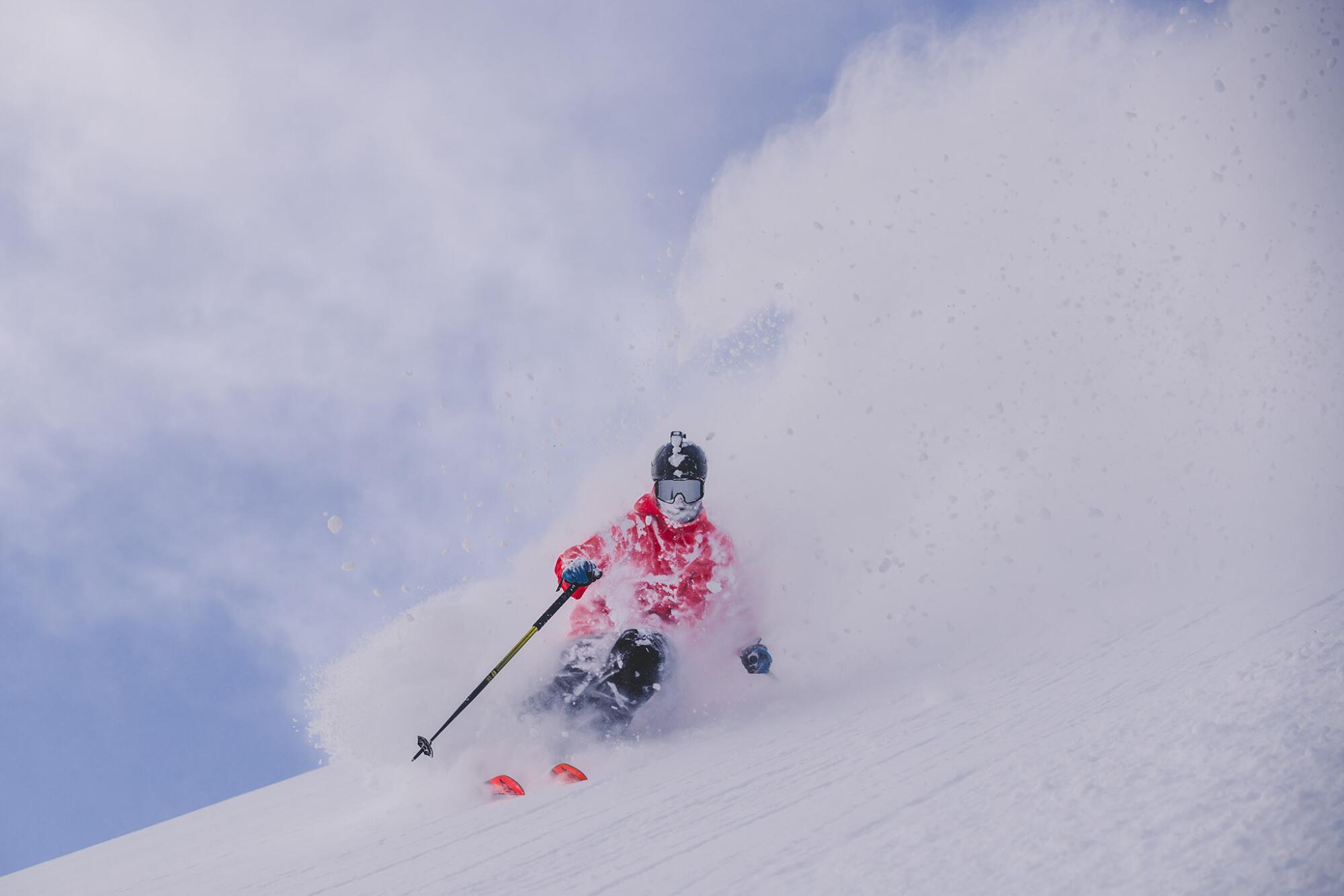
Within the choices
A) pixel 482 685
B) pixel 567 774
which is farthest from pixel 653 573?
pixel 567 774

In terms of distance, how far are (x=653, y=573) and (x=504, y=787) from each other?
158 centimetres

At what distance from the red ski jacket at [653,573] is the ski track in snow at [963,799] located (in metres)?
0.81

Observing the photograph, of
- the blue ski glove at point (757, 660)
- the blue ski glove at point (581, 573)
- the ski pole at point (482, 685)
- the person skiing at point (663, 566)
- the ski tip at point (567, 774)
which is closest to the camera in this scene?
the ski tip at point (567, 774)

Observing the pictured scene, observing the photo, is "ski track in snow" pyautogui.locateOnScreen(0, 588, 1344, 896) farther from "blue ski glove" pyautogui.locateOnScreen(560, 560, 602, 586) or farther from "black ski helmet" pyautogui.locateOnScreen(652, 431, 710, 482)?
"black ski helmet" pyautogui.locateOnScreen(652, 431, 710, 482)

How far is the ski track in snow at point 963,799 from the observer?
153 centimetres

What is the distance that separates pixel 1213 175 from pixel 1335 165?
737 millimetres

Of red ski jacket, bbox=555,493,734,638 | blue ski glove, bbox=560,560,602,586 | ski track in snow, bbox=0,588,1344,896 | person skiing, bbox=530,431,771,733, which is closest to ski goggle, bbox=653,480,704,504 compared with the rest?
person skiing, bbox=530,431,771,733

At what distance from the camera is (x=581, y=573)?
4.47 metres

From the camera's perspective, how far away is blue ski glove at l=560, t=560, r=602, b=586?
4461 millimetres

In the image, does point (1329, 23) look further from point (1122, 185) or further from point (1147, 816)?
point (1147, 816)

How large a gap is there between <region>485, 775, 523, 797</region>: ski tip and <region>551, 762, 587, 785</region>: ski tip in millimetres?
172

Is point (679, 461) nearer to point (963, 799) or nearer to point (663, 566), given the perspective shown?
point (663, 566)

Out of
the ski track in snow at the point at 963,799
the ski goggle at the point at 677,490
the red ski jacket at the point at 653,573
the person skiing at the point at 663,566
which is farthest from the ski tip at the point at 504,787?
the ski goggle at the point at 677,490

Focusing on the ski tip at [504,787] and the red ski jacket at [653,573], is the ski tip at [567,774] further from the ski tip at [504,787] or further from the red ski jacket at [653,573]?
the red ski jacket at [653,573]
